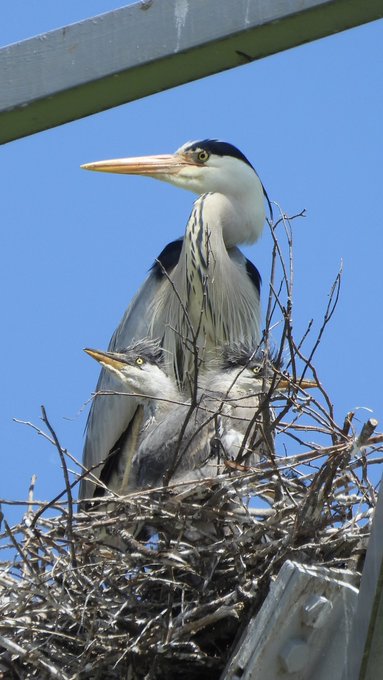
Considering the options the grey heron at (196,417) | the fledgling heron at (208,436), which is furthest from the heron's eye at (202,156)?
the fledgling heron at (208,436)

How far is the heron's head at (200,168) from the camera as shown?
489 centimetres

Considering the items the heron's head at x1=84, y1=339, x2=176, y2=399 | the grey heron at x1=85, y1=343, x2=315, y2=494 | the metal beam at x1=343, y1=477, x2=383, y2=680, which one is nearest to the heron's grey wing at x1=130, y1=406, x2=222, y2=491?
the grey heron at x1=85, y1=343, x2=315, y2=494

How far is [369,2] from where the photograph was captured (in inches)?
69.1

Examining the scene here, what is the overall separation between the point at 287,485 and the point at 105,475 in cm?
216

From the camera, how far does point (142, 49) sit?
180 centimetres

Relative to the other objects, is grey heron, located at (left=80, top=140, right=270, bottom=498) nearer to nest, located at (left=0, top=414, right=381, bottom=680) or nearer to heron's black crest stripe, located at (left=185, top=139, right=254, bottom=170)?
heron's black crest stripe, located at (left=185, top=139, right=254, bottom=170)

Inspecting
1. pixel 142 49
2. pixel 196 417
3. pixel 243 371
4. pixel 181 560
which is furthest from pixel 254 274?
pixel 142 49

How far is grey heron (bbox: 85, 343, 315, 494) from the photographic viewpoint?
303 cm

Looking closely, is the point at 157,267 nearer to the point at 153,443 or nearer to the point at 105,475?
the point at 105,475

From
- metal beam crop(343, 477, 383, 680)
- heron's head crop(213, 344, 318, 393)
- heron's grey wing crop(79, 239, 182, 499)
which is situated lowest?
metal beam crop(343, 477, 383, 680)

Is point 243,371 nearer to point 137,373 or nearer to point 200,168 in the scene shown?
point 137,373

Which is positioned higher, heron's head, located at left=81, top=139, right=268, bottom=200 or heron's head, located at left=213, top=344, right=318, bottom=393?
heron's head, located at left=81, top=139, right=268, bottom=200

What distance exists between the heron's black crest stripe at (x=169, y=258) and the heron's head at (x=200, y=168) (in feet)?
0.79

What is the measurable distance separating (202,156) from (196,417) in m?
1.92
